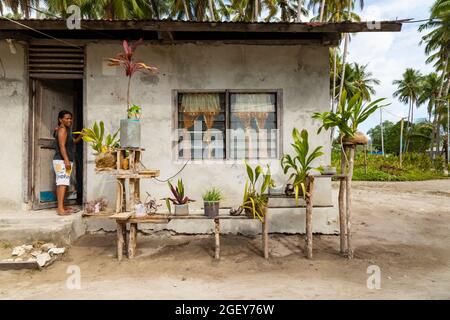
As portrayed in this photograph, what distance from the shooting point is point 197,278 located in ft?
13.4

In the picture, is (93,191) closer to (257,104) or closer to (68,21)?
(68,21)

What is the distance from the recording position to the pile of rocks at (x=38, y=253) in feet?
14.1

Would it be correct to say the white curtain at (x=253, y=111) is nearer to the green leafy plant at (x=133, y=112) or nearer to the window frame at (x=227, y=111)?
the window frame at (x=227, y=111)

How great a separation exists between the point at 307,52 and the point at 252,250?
131 inches

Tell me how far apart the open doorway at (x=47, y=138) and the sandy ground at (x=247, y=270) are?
1352 millimetres

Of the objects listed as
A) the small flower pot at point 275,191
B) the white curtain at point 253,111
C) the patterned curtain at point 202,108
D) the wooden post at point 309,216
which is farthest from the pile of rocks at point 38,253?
the wooden post at point 309,216

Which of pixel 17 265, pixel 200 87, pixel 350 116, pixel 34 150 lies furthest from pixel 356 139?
pixel 34 150

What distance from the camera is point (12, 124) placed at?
18.1 ft

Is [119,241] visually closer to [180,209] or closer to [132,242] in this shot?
[132,242]

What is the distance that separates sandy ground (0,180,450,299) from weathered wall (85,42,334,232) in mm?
859

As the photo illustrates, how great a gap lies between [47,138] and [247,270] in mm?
4210

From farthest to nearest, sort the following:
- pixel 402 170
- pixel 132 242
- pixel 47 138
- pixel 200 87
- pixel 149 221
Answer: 1. pixel 402 170
2. pixel 47 138
3. pixel 200 87
4. pixel 132 242
5. pixel 149 221

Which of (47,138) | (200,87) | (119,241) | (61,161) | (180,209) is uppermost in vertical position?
(200,87)

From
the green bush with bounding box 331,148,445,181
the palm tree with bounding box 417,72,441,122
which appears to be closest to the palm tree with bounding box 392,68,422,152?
the palm tree with bounding box 417,72,441,122
